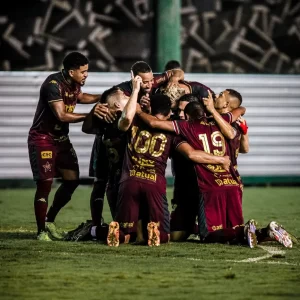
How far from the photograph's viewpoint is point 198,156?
10.8 m

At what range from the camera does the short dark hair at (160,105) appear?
35.7 ft

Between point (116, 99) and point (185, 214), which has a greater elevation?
point (116, 99)

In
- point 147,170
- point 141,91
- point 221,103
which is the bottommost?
point 147,170

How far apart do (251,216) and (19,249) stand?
4.72 meters

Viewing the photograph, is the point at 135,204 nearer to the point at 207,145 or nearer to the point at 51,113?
the point at 207,145

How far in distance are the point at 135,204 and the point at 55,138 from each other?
136cm

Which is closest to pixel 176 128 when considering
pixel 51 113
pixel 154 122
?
pixel 154 122

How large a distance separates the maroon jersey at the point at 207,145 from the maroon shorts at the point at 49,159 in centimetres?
142

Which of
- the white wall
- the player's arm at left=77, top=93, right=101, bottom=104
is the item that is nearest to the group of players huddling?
the player's arm at left=77, top=93, right=101, bottom=104

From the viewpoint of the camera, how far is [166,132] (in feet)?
35.6

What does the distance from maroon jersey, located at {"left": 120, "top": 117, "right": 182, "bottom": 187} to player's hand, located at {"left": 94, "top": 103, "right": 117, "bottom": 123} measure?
0.91ft

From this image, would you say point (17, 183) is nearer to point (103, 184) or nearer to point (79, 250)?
point (103, 184)

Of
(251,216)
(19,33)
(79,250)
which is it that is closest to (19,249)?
(79,250)

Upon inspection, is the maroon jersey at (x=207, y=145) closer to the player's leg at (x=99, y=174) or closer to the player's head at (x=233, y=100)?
the player's head at (x=233, y=100)
